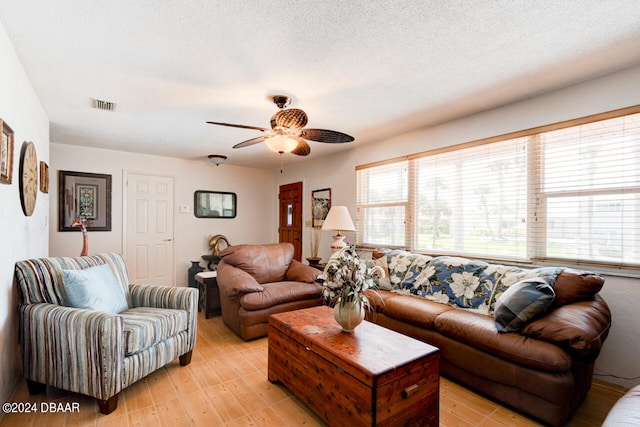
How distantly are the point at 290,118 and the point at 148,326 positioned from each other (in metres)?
1.84

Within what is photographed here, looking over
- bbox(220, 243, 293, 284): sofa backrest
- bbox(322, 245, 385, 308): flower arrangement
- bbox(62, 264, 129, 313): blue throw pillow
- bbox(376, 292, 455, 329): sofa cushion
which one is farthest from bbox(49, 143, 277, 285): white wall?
bbox(322, 245, 385, 308): flower arrangement

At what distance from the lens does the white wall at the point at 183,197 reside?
4.36 m

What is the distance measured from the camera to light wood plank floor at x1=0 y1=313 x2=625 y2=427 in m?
1.83

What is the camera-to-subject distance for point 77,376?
188cm

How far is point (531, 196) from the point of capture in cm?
270

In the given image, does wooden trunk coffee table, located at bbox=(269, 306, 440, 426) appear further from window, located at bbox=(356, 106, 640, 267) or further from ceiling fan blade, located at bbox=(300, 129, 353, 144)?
window, located at bbox=(356, 106, 640, 267)

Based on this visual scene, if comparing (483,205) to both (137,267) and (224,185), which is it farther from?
(137,267)

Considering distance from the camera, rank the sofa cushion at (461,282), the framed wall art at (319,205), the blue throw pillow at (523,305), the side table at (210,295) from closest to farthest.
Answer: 1. the blue throw pillow at (523,305)
2. the sofa cushion at (461,282)
3. the side table at (210,295)
4. the framed wall art at (319,205)

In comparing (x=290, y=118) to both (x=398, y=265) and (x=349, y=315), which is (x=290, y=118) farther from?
(x=398, y=265)

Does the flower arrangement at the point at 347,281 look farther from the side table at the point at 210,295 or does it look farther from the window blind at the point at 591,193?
the side table at the point at 210,295

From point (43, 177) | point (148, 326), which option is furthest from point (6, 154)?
point (43, 177)

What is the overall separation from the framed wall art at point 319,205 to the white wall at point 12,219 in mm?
3515

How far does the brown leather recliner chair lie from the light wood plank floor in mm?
614

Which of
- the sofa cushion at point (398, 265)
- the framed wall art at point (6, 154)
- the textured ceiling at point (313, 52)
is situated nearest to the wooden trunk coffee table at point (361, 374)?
the sofa cushion at point (398, 265)
